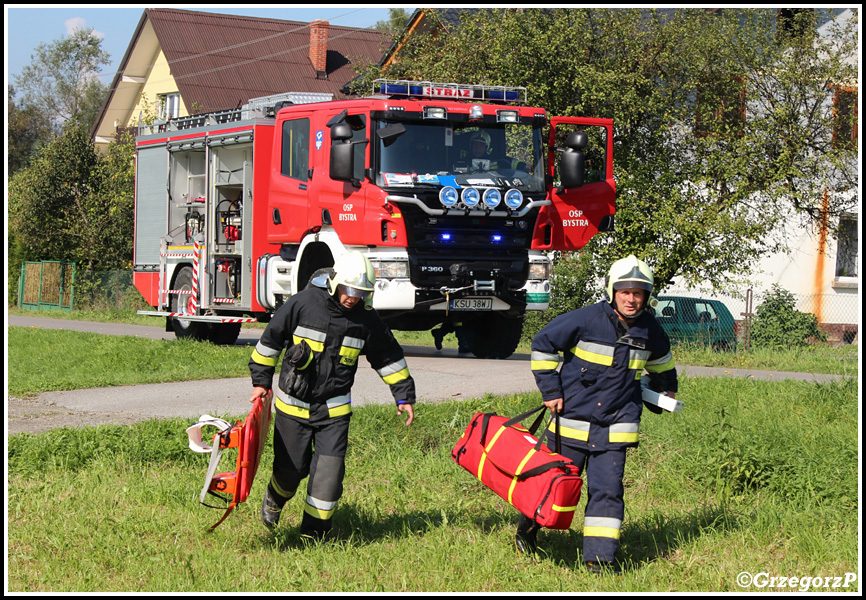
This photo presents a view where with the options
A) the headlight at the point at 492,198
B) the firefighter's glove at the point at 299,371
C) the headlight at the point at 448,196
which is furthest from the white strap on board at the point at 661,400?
the headlight at the point at 492,198

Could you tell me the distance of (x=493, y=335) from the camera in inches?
561

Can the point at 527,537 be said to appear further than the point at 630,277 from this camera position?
Yes

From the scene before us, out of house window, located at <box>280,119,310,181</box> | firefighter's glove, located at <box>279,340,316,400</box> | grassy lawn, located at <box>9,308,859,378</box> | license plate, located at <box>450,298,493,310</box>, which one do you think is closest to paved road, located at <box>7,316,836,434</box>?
license plate, located at <box>450,298,493,310</box>

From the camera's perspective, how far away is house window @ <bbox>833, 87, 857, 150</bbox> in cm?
1766

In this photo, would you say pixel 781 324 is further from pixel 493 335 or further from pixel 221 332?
pixel 221 332

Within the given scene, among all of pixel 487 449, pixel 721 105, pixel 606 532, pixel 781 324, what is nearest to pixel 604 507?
pixel 606 532

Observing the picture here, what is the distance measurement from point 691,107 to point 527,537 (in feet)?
45.9

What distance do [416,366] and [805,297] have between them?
1175 centimetres

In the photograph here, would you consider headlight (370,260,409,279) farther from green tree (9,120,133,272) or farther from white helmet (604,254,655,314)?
green tree (9,120,133,272)

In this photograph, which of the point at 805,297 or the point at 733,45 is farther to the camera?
the point at 805,297

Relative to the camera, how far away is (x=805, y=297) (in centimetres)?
2122

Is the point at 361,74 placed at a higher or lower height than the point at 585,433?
higher

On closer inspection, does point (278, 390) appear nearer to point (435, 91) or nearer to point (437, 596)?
point (437, 596)

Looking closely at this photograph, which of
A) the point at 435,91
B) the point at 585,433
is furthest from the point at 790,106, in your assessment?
the point at 585,433
